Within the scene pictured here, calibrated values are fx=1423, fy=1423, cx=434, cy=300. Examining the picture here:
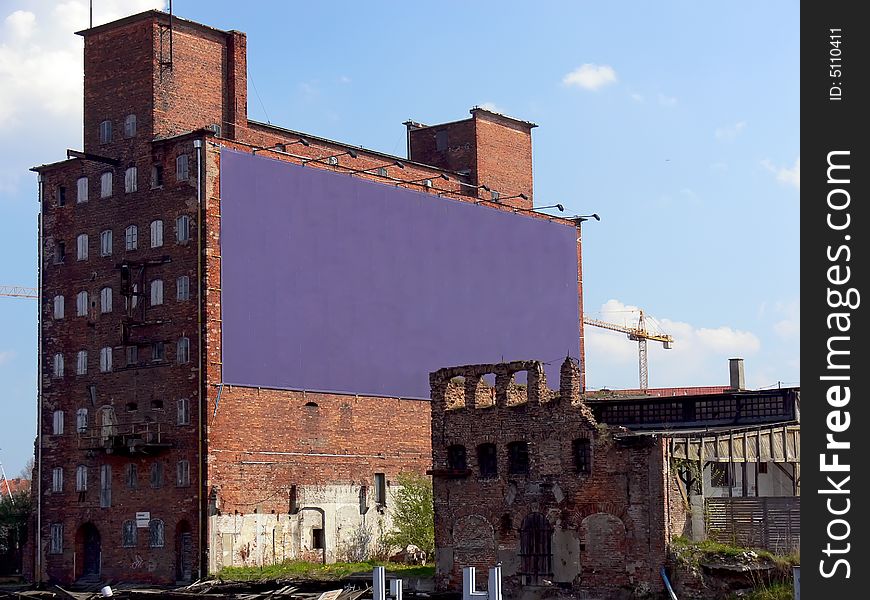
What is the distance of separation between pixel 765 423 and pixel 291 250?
21997 mm

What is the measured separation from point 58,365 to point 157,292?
A: 23.3 ft

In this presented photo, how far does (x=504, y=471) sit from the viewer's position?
147 feet

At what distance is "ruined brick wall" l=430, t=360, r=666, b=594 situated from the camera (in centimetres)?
4156

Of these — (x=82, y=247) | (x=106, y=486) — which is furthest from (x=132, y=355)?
(x=82, y=247)

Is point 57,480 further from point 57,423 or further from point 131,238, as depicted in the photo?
point 131,238

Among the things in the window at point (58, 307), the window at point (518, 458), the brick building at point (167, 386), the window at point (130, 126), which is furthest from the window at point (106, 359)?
the window at point (518, 458)

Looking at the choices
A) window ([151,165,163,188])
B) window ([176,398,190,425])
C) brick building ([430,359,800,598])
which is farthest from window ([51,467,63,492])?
brick building ([430,359,800,598])

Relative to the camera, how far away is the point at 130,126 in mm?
61688

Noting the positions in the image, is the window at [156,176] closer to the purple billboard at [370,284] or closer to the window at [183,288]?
the purple billboard at [370,284]

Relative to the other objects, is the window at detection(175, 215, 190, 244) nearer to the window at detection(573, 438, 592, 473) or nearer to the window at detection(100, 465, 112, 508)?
the window at detection(100, 465, 112, 508)

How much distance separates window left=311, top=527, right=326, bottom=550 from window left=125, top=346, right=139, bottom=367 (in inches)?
409
